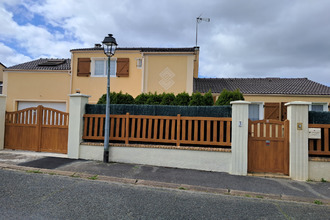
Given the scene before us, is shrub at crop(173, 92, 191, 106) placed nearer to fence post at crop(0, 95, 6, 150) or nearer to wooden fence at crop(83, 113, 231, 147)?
wooden fence at crop(83, 113, 231, 147)

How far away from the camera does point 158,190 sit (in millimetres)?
4418

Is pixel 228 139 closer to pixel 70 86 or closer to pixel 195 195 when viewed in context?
pixel 195 195

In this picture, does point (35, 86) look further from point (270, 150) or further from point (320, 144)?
point (320, 144)

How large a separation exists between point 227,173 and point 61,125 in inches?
220

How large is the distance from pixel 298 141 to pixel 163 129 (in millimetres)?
3805

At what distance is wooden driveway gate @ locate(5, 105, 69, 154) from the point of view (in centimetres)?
699

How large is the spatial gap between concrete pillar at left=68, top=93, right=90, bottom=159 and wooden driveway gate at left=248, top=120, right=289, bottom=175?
17.3ft

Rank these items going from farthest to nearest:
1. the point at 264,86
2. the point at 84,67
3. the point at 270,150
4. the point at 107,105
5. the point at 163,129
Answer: the point at 264,86
the point at 84,67
the point at 163,129
the point at 107,105
the point at 270,150

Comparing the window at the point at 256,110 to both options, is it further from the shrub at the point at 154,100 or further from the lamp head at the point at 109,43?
the lamp head at the point at 109,43

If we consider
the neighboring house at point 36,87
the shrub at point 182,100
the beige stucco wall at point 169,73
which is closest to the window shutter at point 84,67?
the neighboring house at point 36,87

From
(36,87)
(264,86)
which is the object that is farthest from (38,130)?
(264,86)

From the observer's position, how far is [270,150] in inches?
223

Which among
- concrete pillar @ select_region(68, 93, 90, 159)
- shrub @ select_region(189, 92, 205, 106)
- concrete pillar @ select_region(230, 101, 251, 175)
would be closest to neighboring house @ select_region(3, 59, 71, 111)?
concrete pillar @ select_region(68, 93, 90, 159)

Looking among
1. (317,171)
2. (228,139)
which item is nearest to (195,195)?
(228,139)
